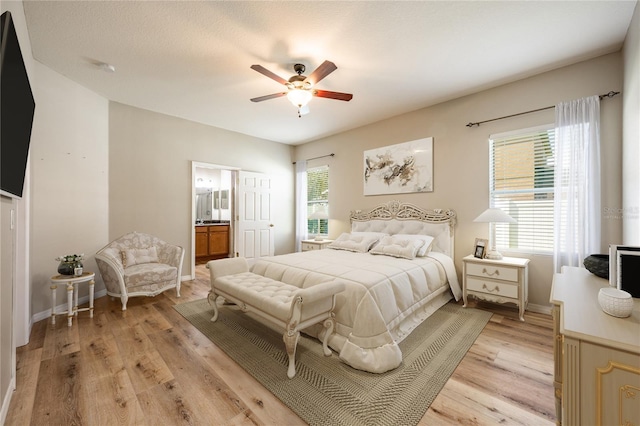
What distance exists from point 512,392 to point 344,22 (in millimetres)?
3145

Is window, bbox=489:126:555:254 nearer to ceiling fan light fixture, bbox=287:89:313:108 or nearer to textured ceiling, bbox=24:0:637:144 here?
textured ceiling, bbox=24:0:637:144

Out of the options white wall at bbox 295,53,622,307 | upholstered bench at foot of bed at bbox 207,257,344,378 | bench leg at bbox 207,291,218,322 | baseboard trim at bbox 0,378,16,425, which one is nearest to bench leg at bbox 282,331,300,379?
upholstered bench at foot of bed at bbox 207,257,344,378

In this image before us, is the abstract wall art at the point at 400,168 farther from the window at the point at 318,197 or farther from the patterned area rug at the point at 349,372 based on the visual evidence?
the patterned area rug at the point at 349,372

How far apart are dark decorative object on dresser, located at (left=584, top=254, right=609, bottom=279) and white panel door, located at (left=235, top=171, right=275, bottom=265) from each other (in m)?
4.91

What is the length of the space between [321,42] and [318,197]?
3.66 metres

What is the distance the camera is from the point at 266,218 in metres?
5.82

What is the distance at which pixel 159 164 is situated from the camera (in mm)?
4355

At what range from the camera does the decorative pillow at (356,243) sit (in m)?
3.87

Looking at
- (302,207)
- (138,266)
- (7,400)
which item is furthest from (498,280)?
(138,266)

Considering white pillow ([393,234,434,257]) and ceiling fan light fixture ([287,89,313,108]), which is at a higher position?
ceiling fan light fixture ([287,89,313,108])

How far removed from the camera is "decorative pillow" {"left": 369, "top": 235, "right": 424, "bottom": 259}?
329 cm

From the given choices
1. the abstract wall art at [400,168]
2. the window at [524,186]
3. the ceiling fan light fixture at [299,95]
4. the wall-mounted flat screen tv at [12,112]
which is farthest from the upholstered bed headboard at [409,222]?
the wall-mounted flat screen tv at [12,112]

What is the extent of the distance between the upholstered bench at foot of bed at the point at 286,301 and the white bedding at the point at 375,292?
0.14 metres

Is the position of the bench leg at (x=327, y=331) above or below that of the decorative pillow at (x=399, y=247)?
below
